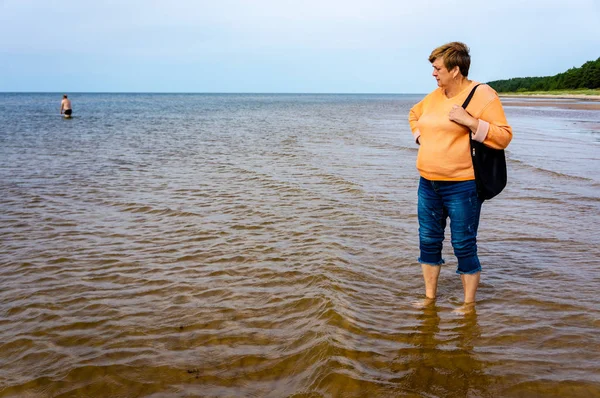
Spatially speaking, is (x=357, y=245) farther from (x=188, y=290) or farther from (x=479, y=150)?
(x=479, y=150)

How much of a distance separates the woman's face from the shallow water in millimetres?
2027

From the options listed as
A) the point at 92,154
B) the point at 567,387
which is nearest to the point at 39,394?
the point at 567,387

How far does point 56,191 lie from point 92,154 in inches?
251

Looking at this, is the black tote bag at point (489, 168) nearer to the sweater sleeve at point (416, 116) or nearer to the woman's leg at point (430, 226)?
the woman's leg at point (430, 226)

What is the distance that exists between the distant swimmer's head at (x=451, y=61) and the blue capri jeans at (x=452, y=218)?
86 centimetres

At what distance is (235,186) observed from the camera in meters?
10.2

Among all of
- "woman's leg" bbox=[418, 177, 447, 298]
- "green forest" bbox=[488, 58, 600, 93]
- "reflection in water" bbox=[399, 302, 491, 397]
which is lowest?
"reflection in water" bbox=[399, 302, 491, 397]

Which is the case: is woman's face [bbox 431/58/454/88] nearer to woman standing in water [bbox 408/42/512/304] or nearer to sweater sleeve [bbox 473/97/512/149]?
woman standing in water [bbox 408/42/512/304]

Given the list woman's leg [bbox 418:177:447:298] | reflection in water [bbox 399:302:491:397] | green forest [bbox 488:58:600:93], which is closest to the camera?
reflection in water [bbox 399:302:491:397]

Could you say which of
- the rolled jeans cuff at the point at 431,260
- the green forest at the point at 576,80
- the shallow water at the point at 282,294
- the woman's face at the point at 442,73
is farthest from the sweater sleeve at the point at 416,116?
the green forest at the point at 576,80

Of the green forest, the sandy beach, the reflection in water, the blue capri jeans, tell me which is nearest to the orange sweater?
the blue capri jeans

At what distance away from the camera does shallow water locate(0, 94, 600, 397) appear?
3273 mm

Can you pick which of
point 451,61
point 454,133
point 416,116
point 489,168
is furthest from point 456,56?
point 489,168

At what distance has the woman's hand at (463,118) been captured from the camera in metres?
3.56
